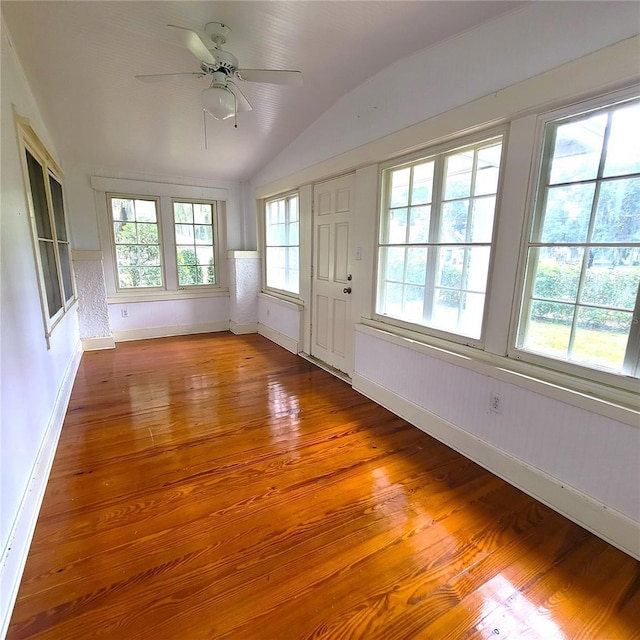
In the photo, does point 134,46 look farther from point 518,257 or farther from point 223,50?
point 518,257

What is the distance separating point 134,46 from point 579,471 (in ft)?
12.1

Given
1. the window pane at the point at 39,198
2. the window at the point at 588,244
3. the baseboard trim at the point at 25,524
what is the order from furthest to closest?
the window pane at the point at 39,198 → the window at the point at 588,244 → the baseboard trim at the point at 25,524

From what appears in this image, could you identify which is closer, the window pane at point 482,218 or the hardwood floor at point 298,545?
the hardwood floor at point 298,545

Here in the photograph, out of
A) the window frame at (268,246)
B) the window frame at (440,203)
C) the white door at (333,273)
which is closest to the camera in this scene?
the window frame at (440,203)

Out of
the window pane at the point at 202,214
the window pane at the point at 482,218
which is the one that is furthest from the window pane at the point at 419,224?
the window pane at the point at 202,214

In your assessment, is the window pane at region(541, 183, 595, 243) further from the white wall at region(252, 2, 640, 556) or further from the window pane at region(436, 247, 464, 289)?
the window pane at region(436, 247, 464, 289)

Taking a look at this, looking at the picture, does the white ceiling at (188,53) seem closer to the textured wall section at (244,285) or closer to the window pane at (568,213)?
the window pane at (568,213)

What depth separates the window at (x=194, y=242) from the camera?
198 inches

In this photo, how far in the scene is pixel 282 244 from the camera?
15.3 feet

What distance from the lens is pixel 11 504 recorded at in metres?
1.42

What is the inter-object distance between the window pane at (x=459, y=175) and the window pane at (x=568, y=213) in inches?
21.3

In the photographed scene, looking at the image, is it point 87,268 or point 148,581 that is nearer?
point 148,581

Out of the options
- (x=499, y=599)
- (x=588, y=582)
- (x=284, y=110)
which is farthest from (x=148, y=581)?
(x=284, y=110)

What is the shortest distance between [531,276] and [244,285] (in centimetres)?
404
